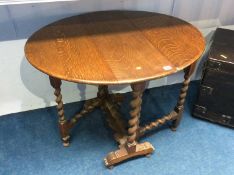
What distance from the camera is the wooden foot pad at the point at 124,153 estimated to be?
4.71ft

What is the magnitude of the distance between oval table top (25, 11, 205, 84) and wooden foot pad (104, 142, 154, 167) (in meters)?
0.51

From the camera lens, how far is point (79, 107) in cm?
186

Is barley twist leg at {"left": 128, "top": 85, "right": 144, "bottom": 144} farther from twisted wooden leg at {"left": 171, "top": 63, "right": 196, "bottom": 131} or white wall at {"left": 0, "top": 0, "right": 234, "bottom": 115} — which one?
white wall at {"left": 0, "top": 0, "right": 234, "bottom": 115}

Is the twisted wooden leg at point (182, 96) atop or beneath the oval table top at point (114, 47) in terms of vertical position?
beneath

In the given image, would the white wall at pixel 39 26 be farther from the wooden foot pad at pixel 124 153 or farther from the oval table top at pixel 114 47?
the wooden foot pad at pixel 124 153

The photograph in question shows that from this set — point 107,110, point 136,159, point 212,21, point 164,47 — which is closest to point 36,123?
point 107,110

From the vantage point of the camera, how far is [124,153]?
4.76ft

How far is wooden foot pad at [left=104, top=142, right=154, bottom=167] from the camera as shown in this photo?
1.44 m

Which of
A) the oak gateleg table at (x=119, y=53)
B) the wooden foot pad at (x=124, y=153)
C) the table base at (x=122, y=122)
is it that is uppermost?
the oak gateleg table at (x=119, y=53)

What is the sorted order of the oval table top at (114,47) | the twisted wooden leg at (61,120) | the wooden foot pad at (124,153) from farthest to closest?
1. the wooden foot pad at (124,153)
2. the twisted wooden leg at (61,120)
3. the oval table top at (114,47)

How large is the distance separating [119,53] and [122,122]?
1.78 ft

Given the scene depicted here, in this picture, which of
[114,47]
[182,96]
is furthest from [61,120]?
[182,96]

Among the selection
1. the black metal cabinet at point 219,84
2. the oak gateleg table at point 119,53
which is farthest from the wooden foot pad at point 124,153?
the black metal cabinet at point 219,84

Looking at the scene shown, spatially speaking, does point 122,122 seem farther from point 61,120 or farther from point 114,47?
point 114,47
